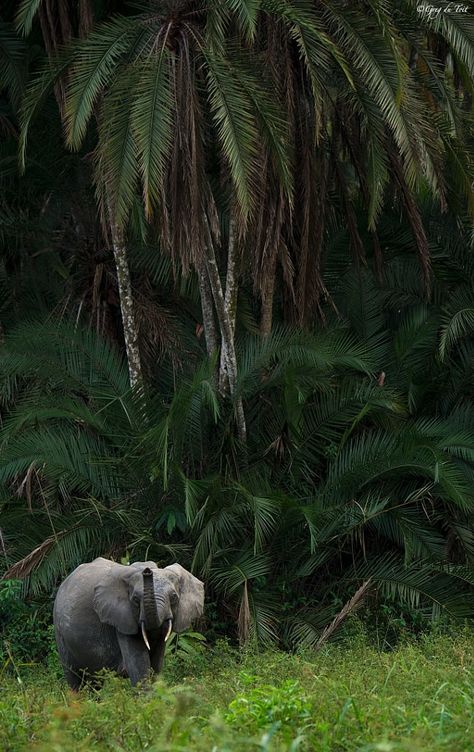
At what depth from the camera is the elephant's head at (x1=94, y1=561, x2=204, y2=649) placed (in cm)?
775

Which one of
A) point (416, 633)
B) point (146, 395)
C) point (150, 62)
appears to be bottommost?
point (416, 633)

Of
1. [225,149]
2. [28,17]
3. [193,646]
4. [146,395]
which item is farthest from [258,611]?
[28,17]

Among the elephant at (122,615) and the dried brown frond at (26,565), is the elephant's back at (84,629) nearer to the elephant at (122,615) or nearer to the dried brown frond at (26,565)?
the elephant at (122,615)

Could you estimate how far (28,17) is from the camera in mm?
12430

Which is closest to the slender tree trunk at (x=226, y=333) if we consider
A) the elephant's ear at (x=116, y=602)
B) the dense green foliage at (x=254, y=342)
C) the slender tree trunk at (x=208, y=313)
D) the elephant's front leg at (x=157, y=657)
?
the dense green foliage at (x=254, y=342)

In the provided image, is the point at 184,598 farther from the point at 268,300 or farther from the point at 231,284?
the point at 268,300

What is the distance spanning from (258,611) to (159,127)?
4.42 metres

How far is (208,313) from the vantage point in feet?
45.0

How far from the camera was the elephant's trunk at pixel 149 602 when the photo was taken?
7676 mm

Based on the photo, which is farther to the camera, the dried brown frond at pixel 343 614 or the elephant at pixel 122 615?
the dried brown frond at pixel 343 614

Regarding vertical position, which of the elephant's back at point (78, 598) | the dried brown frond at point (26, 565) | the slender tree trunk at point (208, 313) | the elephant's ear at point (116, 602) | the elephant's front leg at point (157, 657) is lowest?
the dried brown frond at point (26, 565)

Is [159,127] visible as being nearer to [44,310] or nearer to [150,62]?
[150,62]

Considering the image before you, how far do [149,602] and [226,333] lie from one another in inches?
226

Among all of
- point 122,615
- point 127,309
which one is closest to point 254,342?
point 127,309
